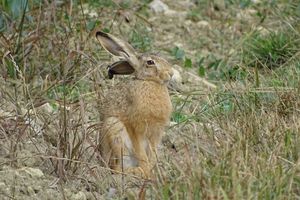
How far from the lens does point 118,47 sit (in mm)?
6648

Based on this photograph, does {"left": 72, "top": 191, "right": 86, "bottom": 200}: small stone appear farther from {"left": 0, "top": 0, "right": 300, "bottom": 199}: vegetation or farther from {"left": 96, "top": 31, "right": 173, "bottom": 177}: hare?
{"left": 96, "top": 31, "right": 173, "bottom": 177}: hare

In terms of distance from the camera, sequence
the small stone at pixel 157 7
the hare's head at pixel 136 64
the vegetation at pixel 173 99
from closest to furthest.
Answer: the vegetation at pixel 173 99, the hare's head at pixel 136 64, the small stone at pixel 157 7

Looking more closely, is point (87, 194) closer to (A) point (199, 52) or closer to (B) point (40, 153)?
(B) point (40, 153)

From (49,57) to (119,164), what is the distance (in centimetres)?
217

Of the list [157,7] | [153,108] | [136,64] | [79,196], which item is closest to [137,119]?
[153,108]

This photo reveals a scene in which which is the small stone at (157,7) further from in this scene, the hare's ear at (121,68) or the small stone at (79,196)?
the small stone at (79,196)

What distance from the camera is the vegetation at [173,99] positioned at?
5367 millimetres

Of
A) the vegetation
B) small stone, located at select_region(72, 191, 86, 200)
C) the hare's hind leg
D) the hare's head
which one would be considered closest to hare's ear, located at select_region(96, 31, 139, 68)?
the hare's head

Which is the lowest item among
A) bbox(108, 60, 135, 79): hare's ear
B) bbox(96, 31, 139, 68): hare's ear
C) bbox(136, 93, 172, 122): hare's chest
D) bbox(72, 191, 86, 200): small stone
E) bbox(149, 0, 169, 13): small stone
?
bbox(72, 191, 86, 200): small stone

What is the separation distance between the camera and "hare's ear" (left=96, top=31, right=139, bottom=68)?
21.8 ft

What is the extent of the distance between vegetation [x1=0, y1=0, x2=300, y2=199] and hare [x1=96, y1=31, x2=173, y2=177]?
94mm

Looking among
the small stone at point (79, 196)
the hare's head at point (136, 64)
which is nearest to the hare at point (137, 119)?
the hare's head at point (136, 64)

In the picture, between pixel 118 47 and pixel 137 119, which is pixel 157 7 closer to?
pixel 118 47

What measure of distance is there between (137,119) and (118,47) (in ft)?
1.85
